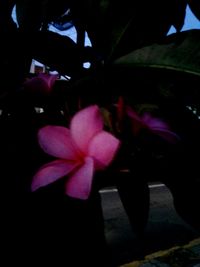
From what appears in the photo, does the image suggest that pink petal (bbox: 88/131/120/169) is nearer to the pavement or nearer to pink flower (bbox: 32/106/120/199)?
pink flower (bbox: 32/106/120/199)

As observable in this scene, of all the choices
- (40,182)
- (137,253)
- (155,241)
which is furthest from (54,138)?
(155,241)

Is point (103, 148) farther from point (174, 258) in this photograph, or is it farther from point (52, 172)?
point (174, 258)

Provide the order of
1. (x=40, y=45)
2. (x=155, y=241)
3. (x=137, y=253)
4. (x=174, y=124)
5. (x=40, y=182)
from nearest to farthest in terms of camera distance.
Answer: (x=40, y=182)
(x=174, y=124)
(x=40, y=45)
(x=137, y=253)
(x=155, y=241)

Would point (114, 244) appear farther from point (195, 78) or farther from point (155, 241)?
point (195, 78)

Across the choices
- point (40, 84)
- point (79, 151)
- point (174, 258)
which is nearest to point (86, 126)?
point (79, 151)

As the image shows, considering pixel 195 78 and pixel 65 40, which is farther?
pixel 65 40

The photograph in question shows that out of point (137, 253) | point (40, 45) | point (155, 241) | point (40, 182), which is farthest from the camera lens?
Result: point (155, 241)
